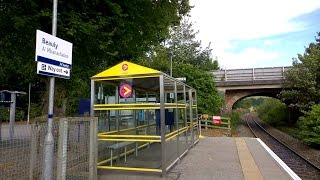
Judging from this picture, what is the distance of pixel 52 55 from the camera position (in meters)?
5.52

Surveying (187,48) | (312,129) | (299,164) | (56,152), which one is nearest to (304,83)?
(312,129)

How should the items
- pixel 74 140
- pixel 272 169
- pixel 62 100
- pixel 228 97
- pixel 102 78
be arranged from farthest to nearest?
pixel 228 97 < pixel 62 100 < pixel 272 169 < pixel 102 78 < pixel 74 140

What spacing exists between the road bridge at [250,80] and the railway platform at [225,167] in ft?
68.2

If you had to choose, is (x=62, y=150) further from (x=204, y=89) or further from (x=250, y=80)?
(x=250, y=80)

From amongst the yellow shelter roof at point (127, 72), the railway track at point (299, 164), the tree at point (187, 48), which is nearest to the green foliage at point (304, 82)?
the railway track at point (299, 164)

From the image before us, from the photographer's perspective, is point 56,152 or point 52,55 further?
point 56,152

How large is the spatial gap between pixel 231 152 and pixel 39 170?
275 inches

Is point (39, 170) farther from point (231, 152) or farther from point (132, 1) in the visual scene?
point (231, 152)

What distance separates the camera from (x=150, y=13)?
11.5 meters

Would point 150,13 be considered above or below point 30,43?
above

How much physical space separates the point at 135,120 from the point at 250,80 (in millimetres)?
25142

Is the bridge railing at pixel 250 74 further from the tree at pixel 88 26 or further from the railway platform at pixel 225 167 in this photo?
the railway platform at pixel 225 167

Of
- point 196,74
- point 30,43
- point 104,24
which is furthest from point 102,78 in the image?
point 196,74

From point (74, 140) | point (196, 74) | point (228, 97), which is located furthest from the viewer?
point (228, 97)
